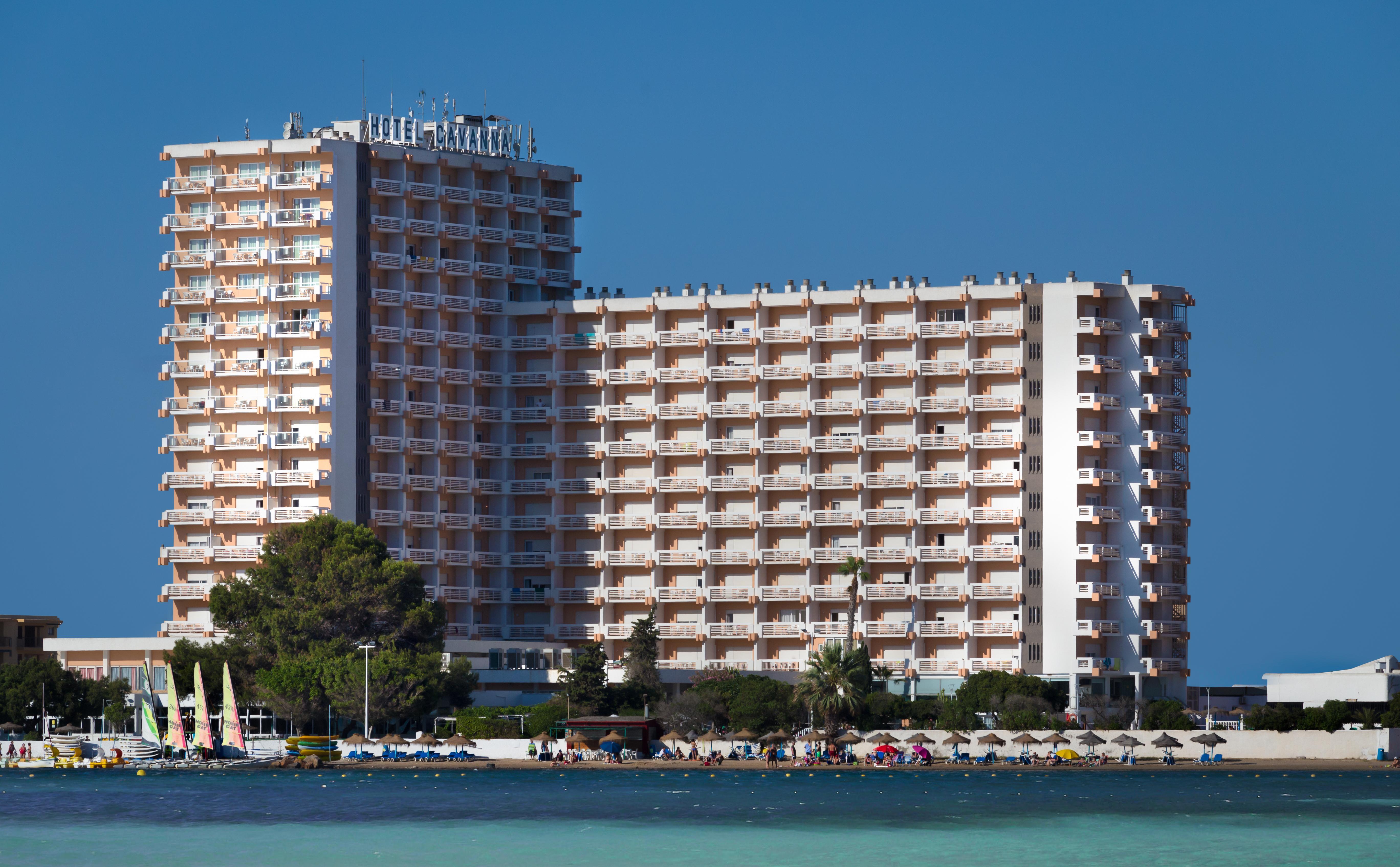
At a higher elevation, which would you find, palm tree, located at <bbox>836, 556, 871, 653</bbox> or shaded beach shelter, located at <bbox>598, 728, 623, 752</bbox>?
palm tree, located at <bbox>836, 556, 871, 653</bbox>

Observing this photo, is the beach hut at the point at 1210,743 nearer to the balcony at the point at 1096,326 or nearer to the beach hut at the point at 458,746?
the balcony at the point at 1096,326

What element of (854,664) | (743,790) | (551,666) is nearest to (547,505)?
(551,666)

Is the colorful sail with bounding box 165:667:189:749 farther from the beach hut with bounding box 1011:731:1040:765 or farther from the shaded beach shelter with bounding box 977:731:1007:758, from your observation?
the beach hut with bounding box 1011:731:1040:765

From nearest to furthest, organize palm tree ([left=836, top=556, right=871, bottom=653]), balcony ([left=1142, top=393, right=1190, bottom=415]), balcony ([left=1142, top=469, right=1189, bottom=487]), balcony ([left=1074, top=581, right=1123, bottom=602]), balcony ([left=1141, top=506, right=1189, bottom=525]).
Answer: palm tree ([left=836, top=556, right=871, bottom=653]), balcony ([left=1074, top=581, right=1123, bottom=602]), balcony ([left=1141, top=506, right=1189, bottom=525]), balcony ([left=1142, top=469, right=1189, bottom=487]), balcony ([left=1142, top=393, right=1190, bottom=415])

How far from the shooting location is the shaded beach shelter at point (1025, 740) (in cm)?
15375

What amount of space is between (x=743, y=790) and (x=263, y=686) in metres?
44.5

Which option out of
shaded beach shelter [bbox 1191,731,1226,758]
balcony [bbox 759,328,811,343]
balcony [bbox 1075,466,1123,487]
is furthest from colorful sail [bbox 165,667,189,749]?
shaded beach shelter [bbox 1191,731,1226,758]

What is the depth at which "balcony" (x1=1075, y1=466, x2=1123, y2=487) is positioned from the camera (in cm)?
17688

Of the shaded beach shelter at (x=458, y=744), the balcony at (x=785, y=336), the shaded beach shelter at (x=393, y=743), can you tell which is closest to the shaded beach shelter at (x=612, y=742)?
the shaded beach shelter at (x=458, y=744)

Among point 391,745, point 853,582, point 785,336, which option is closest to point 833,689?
point 853,582

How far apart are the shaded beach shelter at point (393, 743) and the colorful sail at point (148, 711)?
16.7 metres

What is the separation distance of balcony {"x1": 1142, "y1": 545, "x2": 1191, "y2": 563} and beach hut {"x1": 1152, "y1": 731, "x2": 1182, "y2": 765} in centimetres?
2464

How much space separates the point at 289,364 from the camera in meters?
182

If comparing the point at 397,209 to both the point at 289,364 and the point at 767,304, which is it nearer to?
the point at 289,364
